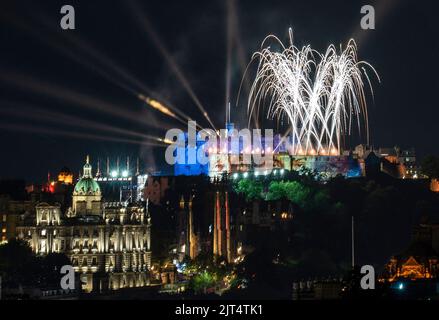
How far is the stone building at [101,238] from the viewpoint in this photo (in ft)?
388

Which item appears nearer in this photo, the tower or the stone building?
the stone building

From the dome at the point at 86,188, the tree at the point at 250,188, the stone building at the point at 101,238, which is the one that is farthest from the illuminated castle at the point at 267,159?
the stone building at the point at 101,238

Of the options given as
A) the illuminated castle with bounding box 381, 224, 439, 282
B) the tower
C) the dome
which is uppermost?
the dome

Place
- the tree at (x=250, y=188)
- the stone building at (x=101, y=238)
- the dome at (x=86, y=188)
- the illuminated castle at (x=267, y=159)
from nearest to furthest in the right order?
the stone building at (x=101, y=238) → the dome at (x=86, y=188) → the tree at (x=250, y=188) → the illuminated castle at (x=267, y=159)

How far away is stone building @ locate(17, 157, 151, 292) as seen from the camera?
388ft

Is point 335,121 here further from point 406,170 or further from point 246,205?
point 406,170

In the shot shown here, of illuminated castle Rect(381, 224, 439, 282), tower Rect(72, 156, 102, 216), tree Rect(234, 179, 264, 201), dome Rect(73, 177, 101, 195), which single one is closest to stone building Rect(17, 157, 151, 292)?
tower Rect(72, 156, 102, 216)

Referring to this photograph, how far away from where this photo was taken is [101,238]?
396 feet

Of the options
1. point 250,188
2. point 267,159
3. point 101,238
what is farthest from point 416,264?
point 267,159

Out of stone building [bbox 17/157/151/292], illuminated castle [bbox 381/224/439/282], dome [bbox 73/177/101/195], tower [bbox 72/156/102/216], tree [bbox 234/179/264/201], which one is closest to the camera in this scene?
illuminated castle [bbox 381/224/439/282]

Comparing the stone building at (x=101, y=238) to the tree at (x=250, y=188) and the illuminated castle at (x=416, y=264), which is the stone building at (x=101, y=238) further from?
the illuminated castle at (x=416, y=264)

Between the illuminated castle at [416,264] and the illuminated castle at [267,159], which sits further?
the illuminated castle at [267,159]

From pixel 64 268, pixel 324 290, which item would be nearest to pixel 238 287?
pixel 64 268

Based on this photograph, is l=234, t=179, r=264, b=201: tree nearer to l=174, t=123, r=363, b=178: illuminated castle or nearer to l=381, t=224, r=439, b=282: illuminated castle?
l=174, t=123, r=363, b=178: illuminated castle
